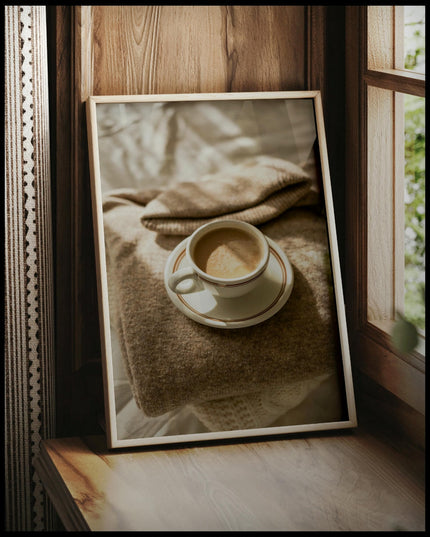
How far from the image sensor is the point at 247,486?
1050 millimetres

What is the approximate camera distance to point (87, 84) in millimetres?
1274

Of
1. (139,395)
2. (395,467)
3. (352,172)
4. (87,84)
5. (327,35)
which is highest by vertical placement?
(327,35)

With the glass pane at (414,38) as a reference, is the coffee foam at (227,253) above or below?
below

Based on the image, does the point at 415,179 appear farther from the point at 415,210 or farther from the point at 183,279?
the point at 183,279

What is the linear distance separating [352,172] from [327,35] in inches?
12.5

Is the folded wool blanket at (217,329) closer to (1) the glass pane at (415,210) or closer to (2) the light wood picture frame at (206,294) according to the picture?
(2) the light wood picture frame at (206,294)

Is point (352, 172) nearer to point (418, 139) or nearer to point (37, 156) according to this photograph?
point (418, 139)

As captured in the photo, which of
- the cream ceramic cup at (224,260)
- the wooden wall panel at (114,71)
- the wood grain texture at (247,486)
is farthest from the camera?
the wooden wall panel at (114,71)

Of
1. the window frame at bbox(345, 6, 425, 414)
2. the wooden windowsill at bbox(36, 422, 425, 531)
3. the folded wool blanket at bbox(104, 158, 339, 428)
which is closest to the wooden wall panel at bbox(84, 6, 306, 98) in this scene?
the window frame at bbox(345, 6, 425, 414)

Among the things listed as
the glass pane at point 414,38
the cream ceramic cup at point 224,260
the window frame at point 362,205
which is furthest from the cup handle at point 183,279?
the glass pane at point 414,38

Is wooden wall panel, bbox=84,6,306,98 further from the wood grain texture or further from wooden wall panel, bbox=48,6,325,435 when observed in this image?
the wood grain texture

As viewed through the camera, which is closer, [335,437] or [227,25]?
[335,437]

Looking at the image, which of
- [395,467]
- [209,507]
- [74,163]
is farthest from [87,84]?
[395,467]

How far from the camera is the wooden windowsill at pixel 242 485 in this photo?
37.7 inches
